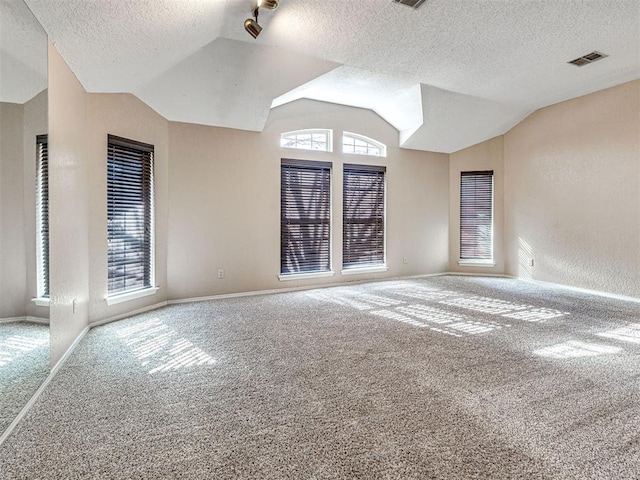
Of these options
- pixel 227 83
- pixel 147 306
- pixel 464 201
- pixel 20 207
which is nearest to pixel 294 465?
pixel 20 207

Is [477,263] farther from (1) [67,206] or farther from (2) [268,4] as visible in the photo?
(1) [67,206]

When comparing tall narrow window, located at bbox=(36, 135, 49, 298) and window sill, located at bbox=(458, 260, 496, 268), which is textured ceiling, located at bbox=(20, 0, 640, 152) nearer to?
tall narrow window, located at bbox=(36, 135, 49, 298)

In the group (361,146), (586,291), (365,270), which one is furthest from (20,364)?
(586,291)

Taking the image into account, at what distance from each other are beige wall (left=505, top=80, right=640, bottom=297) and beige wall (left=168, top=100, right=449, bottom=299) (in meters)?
1.99

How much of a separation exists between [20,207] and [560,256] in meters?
6.74

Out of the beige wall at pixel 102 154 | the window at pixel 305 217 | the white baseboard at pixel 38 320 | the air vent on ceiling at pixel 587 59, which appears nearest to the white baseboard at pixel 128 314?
the beige wall at pixel 102 154

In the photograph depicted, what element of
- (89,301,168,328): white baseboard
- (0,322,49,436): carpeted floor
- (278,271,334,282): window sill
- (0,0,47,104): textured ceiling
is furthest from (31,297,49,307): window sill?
(278,271,334,282): window sill

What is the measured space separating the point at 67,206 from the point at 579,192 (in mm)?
6589

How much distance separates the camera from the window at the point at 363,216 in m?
5.98

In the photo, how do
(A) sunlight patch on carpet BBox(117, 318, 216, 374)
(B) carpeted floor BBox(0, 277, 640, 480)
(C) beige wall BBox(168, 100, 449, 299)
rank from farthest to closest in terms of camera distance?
(C) beige wall BBox(168, 100, 449, 299)
(A) sunlight patch on carpet BBox(117, 318, 216, 374)
(B) carpeted floor BBox(0, 277, 640, 480)

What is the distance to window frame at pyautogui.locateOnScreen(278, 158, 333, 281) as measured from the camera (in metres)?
5.45

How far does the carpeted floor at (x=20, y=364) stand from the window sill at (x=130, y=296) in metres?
1.48

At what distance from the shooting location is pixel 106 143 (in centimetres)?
369

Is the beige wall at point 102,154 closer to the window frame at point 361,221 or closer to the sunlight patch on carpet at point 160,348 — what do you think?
the sunlight patch on carpet at point 160,348
